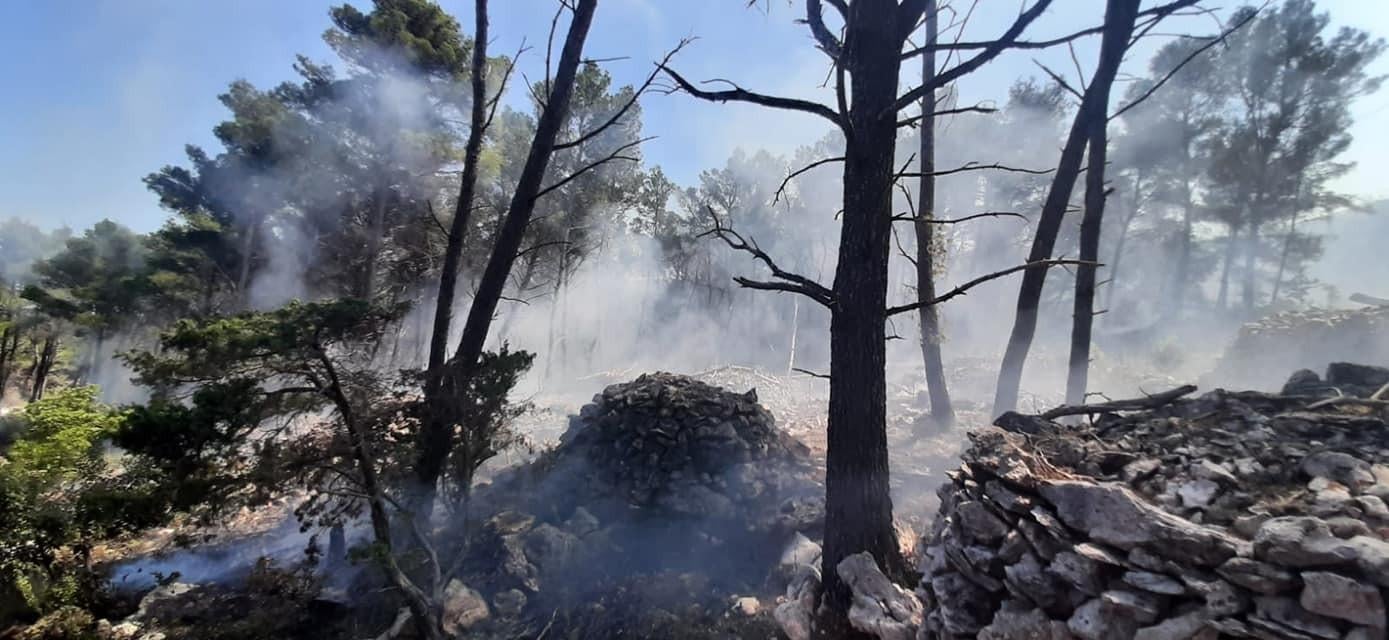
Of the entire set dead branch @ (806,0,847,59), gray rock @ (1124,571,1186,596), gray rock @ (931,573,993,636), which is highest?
dead branch @ (806,0,847,59)

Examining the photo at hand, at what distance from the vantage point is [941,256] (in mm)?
9711

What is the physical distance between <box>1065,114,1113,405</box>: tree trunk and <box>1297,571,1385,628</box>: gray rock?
535 cm

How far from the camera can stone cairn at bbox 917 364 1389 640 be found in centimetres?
173

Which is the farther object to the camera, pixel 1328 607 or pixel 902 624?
pixel 902 624

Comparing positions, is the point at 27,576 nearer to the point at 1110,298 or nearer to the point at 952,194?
the point at 952,194

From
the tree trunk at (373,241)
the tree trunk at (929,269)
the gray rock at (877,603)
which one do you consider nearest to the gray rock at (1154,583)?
the gray rock at (877,603)

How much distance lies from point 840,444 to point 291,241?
19.2 m

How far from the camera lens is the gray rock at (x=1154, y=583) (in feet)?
6.34

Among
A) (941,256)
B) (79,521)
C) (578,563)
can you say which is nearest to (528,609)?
A: (578,563)

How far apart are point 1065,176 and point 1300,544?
5.80 metres

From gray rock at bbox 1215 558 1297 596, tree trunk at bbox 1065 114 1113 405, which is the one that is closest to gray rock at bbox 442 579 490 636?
gray rock at bbox 1215 558 1297 596

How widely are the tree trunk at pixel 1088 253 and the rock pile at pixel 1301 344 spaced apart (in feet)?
31.7

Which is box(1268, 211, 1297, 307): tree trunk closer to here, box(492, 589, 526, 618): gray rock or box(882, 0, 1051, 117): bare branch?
box(882, 0, 1051, 117): bare branch

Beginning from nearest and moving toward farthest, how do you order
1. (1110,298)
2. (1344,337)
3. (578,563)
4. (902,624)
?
(902,624) → (578,563) → (1344,337) → (1110,298)
